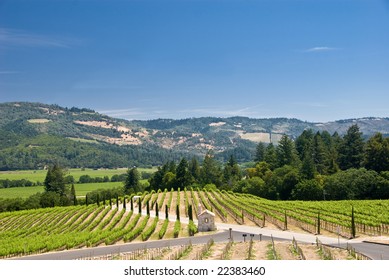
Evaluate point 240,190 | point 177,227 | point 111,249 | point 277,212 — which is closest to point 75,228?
point 177,227

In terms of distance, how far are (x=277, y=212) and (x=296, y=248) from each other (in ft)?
80.1

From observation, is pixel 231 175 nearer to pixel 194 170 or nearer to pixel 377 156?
pixel 194 170

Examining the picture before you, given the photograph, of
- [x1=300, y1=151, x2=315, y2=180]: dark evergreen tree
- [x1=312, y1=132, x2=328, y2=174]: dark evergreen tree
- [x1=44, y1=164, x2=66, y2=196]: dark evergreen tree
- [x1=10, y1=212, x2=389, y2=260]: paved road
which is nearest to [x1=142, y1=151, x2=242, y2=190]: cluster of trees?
[x1=312, y1=132, x2=328, y2=174]: dark evergreen tree

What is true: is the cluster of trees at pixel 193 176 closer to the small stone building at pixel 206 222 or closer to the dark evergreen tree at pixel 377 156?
the dark evergreen tree at pixel 377 156

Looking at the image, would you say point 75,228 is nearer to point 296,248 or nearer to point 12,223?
point 12,223

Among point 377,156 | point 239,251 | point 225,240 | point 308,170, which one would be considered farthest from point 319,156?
point 239,251

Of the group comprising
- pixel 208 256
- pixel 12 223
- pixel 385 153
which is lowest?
pixel 12 223

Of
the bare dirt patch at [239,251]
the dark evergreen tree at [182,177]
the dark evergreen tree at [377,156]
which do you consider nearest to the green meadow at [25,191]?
the dark evergreen tree at [182,177]

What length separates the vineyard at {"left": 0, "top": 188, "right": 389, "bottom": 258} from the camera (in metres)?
38.6

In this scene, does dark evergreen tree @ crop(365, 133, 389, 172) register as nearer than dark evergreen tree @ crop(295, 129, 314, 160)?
Yes

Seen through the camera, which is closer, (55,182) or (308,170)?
(308,170)

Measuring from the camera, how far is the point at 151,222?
50250 mm

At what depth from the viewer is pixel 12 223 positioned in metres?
63.9

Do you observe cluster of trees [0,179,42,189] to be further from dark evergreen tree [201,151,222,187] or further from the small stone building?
the small stone building
